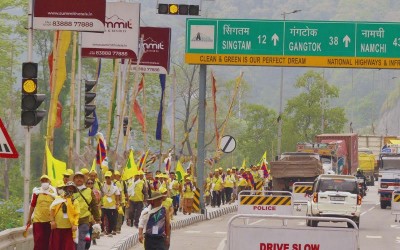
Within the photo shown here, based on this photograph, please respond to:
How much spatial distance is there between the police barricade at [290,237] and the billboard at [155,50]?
2703cm

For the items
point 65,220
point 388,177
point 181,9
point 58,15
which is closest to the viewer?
point 65,220

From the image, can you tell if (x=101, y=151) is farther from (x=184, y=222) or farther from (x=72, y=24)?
(x=184, y=222)

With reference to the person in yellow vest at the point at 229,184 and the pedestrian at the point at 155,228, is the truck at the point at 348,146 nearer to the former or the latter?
the person in yellow vest at the point at 229,184

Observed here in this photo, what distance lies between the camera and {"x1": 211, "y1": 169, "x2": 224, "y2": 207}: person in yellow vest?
5175 centimetres

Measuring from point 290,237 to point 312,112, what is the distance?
91.9m

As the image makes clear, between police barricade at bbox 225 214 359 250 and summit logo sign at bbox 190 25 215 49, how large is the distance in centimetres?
3175

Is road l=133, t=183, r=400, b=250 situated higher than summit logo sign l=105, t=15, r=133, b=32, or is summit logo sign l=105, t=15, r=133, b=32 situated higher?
summit logo sign l=105, t=15, r=133, b=32

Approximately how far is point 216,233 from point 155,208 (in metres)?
18.4

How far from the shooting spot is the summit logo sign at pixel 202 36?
46125mm

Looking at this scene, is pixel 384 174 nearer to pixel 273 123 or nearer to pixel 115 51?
pixel 115 51

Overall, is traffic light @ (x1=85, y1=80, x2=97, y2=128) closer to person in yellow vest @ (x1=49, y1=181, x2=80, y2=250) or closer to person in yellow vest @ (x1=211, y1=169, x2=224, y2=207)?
person in yellow vest @ (x1=49, y1=181, x2=80, y2=250)

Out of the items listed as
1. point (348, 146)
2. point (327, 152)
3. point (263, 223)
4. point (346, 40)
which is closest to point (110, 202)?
point (263, 223)

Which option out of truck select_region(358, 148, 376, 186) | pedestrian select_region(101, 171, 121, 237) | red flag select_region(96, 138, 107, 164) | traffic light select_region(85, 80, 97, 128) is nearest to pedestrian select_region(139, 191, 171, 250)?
pedestrian select_region(101, 171, 121, 237)

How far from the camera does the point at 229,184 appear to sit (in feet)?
173
